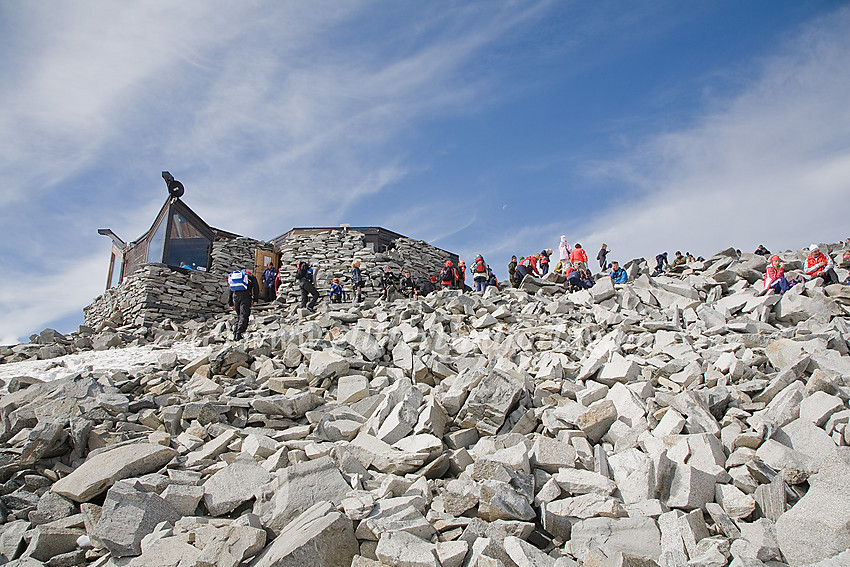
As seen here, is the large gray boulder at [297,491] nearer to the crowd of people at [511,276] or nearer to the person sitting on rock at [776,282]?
the crowd of people at [511,276]

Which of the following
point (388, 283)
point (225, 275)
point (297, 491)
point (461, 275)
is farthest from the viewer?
point (225, 275)

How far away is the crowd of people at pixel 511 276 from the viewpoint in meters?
12.3

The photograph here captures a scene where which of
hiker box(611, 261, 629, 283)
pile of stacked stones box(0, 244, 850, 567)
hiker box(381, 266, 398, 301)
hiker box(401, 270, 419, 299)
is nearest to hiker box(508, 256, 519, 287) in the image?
hiker box(611, 261, 629, 283)

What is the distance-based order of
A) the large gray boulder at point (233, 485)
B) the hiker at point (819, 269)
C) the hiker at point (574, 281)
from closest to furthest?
the large gray boulder at point (233, 485), the hiker at point (819, 269), the hiker at point (574, 281)

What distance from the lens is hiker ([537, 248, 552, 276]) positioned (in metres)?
17.5

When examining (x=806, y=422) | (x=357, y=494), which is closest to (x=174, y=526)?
(x=357, y=494)

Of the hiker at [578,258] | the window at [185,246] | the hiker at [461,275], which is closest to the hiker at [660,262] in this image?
the hiker at [578,258]

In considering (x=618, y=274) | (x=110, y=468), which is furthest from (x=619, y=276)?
(x=110, y=468)

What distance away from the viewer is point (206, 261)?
20.0 m

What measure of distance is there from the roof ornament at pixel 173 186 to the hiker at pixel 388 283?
8660 mm

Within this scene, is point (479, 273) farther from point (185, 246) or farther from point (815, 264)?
point (185, 246)

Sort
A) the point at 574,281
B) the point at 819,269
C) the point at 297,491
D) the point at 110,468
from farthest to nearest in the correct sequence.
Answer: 1. the point at 574,281
2. the point at 819,269
3. the point at 110,468
4. the point at 297,491

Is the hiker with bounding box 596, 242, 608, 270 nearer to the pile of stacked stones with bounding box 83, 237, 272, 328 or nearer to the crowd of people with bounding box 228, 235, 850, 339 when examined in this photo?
the crowd of people with bounding box 228, 235, 850, 339

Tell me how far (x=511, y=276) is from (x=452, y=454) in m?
11.5
